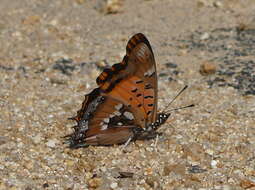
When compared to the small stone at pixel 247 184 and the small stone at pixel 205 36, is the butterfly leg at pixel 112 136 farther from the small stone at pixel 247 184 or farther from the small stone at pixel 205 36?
the small stone at pixel 205 36

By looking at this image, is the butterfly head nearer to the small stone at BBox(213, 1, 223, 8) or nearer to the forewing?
the forewing

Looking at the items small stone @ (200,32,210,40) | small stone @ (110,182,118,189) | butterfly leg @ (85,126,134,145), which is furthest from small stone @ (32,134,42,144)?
small stone @ (200,32,210,40)

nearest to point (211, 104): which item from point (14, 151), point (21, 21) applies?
point (14, 151)

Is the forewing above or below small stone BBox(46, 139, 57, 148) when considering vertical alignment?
above

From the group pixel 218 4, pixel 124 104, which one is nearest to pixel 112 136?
pixel 124 104

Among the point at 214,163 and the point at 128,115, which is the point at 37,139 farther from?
the point at 214,163

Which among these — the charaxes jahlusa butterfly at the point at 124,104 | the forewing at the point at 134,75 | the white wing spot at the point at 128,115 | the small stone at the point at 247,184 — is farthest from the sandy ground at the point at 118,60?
the forewing at the point at 134,75
